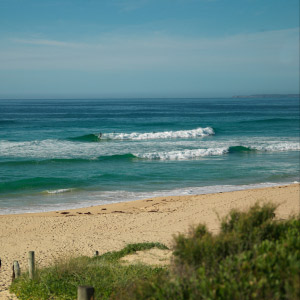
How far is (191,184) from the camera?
2112cm

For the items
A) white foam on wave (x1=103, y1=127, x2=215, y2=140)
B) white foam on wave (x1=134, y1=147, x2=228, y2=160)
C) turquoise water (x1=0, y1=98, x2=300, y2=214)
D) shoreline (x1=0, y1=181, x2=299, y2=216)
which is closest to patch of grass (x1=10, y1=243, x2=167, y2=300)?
shoreline (x1=0, y1=181, x2=299, y2=216)

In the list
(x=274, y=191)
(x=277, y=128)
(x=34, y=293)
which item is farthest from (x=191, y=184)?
(x=277, y=128)

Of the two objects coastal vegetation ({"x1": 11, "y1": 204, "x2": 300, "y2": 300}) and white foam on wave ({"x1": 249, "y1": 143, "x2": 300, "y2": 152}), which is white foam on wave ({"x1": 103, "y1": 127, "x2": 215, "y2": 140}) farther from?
coastal vegetation ({"x1": 11, "y1": 204, "x2": 300, "y2": 300})

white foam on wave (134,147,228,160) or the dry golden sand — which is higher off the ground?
white foam on wave (134,147,228,160)

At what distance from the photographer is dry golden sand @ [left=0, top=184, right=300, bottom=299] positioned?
37.0ft

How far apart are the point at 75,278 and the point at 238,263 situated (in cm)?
422

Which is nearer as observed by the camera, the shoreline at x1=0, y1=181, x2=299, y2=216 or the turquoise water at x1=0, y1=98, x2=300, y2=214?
the shoreline at x1=0, y1=181, x2=299, y2=216

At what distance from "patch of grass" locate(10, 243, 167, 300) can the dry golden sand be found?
1.25 metres

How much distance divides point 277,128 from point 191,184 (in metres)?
32.5

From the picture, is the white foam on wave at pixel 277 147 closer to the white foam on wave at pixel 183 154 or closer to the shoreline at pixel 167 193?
the white foam on wave at pixel 183 154

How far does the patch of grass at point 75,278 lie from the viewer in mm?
6781

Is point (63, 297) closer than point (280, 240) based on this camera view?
No

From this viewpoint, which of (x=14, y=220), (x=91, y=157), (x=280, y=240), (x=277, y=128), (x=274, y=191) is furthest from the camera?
(x=277, y=128)

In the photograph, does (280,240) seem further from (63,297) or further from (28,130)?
(28,130)
